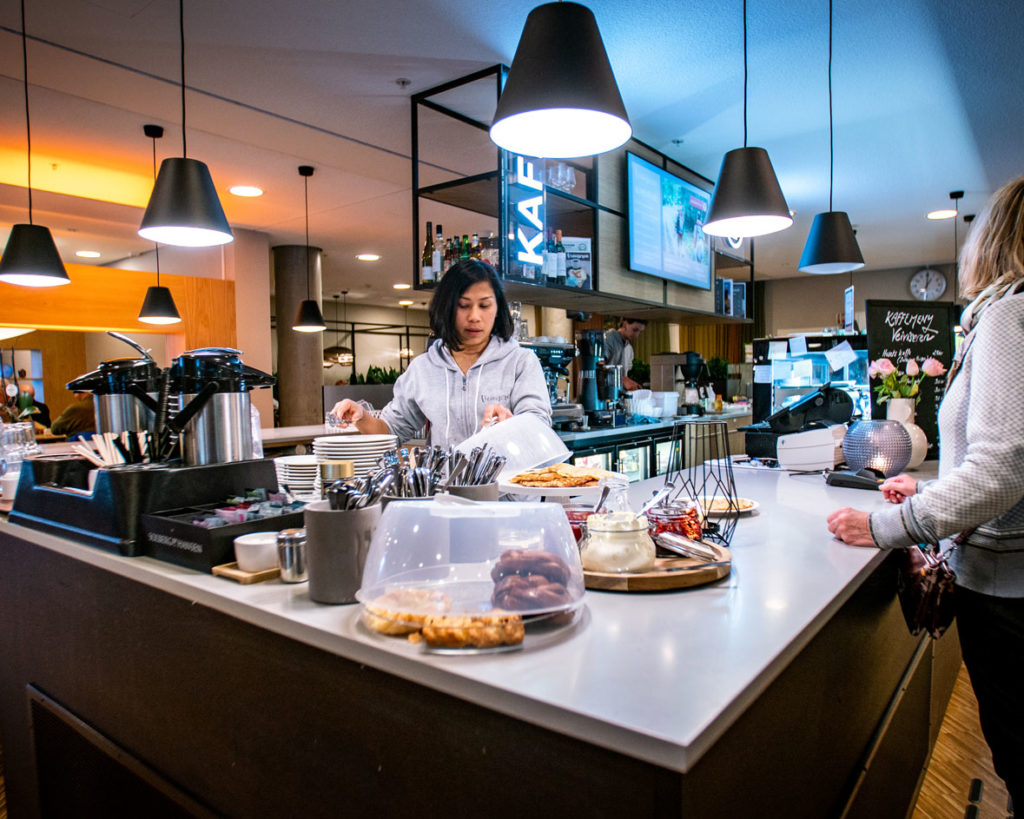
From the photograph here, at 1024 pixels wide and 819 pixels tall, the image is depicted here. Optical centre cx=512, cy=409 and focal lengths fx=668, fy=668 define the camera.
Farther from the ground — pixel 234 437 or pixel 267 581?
pixel 234 437

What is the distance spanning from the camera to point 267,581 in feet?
3.96

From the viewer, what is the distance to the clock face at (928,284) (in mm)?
10609

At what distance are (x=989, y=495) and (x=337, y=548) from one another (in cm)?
116

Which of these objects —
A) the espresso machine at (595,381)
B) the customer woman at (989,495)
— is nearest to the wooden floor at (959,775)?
the customer woman at (989,495)

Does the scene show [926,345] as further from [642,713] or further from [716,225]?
[642,713]

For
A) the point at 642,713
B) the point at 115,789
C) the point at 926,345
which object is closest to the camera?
the point at 642,713

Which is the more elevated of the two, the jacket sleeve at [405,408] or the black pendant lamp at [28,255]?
the black pendant lamp at [28,255]

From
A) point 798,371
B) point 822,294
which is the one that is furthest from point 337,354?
point 798,371

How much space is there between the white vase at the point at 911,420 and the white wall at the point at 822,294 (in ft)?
29.7

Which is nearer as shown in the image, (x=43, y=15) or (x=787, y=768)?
(x=787, y=768)

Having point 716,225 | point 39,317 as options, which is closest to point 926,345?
point 716,225

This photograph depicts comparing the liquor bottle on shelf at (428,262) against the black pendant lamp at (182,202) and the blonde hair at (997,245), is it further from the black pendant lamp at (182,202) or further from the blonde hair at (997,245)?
the blonde hair at (997,245)

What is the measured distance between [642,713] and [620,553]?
16.9 inches

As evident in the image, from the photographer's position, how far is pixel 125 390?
5.49ft
